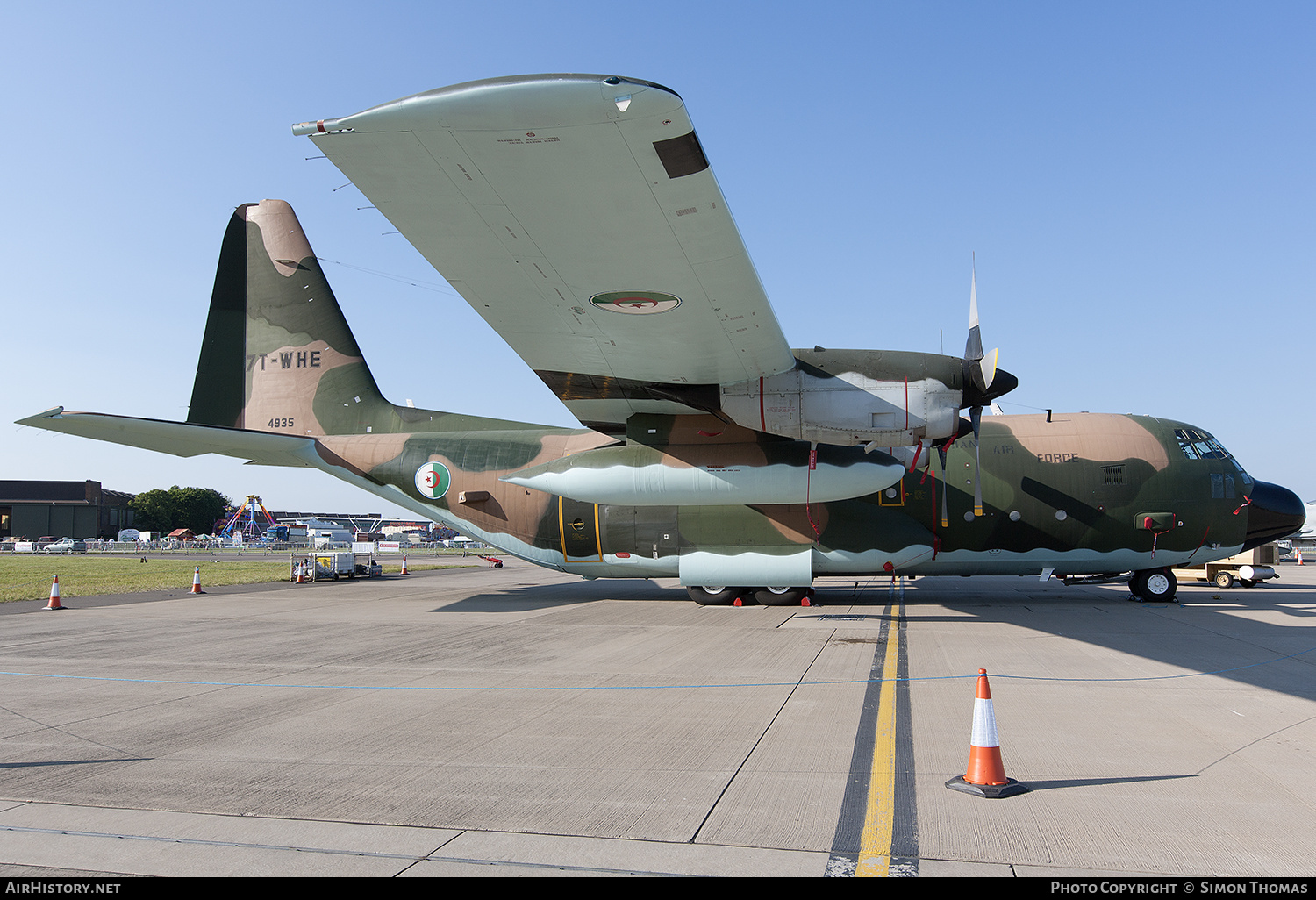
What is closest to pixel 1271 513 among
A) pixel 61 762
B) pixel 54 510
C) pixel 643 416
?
pixel 643 416

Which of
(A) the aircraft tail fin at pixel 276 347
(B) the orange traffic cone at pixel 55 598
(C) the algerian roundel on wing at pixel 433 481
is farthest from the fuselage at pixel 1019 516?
(B) the orange traffic cone at pixel 55 598

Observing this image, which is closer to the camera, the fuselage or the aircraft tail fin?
the fuselage

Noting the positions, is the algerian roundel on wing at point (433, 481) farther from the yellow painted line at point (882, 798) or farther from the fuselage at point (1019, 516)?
the yellow painted line at point (882, 798)

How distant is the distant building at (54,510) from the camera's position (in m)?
89.9

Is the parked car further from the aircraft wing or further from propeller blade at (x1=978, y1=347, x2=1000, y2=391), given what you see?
propeller blade at (x1=978, y1=347, x2=1000, y2=391)

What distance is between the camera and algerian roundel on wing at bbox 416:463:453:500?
1711 cm

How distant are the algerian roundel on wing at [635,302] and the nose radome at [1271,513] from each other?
1407 centimetres

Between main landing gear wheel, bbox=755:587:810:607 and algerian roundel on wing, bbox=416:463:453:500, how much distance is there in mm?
7744

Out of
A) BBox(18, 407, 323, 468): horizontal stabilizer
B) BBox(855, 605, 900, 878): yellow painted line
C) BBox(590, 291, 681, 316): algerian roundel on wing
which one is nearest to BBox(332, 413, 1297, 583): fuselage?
BBox(590, 291, 681, 316): algerian roundel on wing

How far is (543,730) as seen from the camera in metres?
6.20

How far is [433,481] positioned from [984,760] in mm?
14572

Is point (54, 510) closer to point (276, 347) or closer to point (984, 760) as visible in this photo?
point (276, 347)

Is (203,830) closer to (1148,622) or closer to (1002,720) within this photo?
(1002,720)
